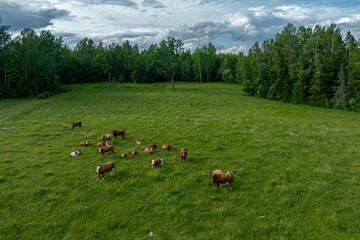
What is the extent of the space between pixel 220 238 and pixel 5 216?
1089 centimetres

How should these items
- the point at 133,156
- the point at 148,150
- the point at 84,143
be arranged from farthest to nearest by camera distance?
1. the point at 84,143
2. the point at 148,150
3. the point at 133,156

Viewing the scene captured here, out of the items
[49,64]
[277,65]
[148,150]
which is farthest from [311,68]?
[49,64]

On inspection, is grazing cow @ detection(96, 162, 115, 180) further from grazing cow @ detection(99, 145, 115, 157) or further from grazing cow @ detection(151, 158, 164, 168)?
grazing cow @ detection(99, 145, 115, 157)

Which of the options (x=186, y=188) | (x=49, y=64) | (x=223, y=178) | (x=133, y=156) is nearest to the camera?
(x=223, y=178)

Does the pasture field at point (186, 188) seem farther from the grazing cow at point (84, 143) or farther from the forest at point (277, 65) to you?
the forest at point (277, 65)

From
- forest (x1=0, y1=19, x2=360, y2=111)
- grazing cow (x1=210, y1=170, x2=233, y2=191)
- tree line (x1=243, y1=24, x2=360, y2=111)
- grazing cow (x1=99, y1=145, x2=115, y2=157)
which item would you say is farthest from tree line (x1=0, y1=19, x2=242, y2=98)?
grazing cow (x1=210, y1=170, x2=233, y2=191)

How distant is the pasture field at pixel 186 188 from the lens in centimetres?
998

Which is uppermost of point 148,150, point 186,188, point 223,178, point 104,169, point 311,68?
point 311,68

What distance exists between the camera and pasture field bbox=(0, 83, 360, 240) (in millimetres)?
9977

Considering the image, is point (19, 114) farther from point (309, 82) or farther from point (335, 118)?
point (309, 82)

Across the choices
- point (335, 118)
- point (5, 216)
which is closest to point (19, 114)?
point (5, 216)

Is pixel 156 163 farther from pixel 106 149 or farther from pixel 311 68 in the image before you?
pixel 311 68

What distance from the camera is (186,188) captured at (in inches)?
522

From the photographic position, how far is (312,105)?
1975 inches
